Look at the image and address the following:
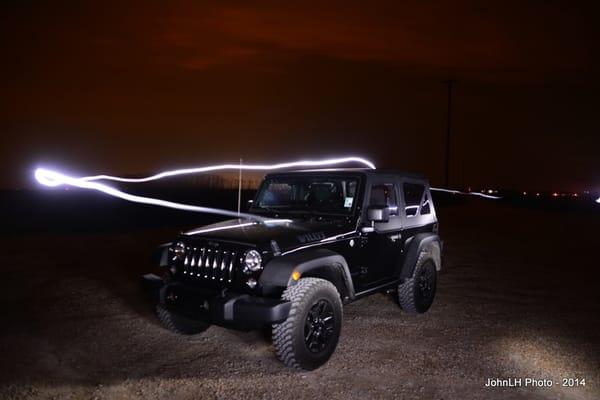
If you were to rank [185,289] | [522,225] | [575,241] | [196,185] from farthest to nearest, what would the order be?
[196,185] → [522,225] → [575,241] → [185,289]

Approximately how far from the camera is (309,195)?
606 cm

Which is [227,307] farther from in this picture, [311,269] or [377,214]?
[377,214]

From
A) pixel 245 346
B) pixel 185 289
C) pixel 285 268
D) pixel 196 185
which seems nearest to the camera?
pixel 285 268

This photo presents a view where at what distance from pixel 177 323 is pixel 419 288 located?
3272 millimetres

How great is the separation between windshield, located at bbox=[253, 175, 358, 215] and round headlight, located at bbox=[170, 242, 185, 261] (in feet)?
4.24

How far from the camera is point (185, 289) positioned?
495 cm

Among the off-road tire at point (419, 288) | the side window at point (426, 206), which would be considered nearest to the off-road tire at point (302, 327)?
the off-road tire at point (419, 288)

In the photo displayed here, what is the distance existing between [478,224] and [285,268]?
18420 millimetres

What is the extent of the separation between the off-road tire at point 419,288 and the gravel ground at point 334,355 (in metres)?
0.16

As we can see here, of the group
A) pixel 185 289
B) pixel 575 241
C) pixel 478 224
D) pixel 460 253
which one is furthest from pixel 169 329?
pixel 478 224

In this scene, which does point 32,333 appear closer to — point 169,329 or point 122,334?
point 122,334

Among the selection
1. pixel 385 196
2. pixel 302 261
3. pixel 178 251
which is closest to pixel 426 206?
pixel 385 196

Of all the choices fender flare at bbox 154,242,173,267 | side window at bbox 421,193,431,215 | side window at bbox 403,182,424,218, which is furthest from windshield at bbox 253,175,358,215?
side window at bbox 421,193,431,215

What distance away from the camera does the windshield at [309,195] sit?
19.0 ft
